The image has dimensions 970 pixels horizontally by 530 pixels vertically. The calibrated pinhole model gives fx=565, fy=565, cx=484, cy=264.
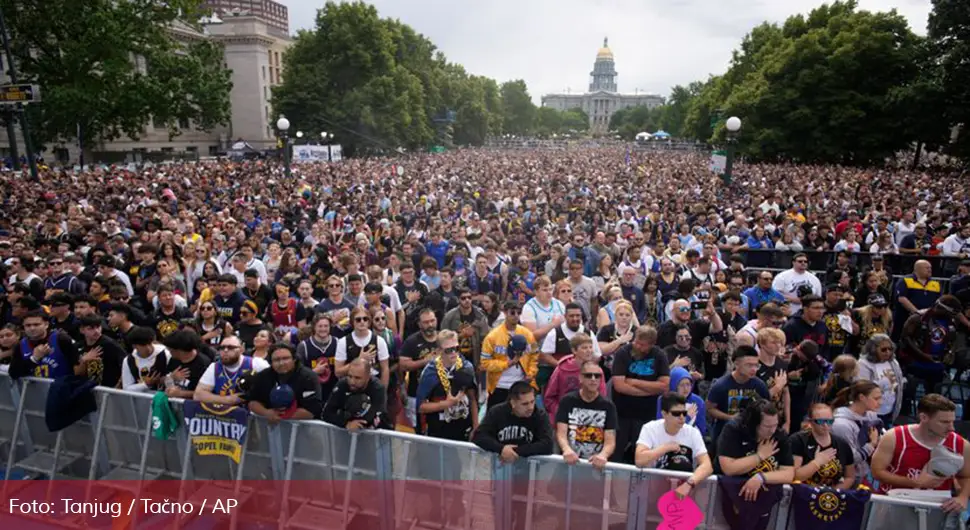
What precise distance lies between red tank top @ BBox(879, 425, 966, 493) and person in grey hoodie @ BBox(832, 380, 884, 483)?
29 centimetres

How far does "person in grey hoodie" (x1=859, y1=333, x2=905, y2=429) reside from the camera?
200 inches

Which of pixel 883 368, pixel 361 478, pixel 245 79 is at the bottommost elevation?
pixel 361 478

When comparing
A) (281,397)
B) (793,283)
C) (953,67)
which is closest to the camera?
(281,397)

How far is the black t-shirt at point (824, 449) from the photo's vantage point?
385cm

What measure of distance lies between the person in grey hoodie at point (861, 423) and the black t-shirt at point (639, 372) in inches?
52.2

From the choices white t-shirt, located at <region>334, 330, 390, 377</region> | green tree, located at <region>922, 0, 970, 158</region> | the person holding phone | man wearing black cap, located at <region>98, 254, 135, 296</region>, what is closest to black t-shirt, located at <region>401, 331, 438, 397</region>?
white t-shirt, located at <region>334, 330, 390, 377</region>

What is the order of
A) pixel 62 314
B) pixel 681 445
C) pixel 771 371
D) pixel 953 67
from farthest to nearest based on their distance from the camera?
pixel 953 67
pixel 62 314
pixel 771 371
pixel 681 445

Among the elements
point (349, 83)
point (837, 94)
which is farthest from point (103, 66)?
point (837, 94)

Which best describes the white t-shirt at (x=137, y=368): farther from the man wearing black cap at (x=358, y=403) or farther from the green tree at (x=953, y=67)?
the green tree at (x=953, y=67)

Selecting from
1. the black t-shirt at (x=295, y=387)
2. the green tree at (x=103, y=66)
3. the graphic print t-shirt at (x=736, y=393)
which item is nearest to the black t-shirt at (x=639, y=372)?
the graphic print t-shirt at (x=736, y=393)

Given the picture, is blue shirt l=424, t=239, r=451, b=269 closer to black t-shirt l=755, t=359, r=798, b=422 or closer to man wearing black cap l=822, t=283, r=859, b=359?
man wearing black cap l=822, t=283, r=859, b=359

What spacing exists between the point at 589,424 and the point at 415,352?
203 centimetres

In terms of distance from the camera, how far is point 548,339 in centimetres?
574

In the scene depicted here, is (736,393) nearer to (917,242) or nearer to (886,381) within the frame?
(886,381)
